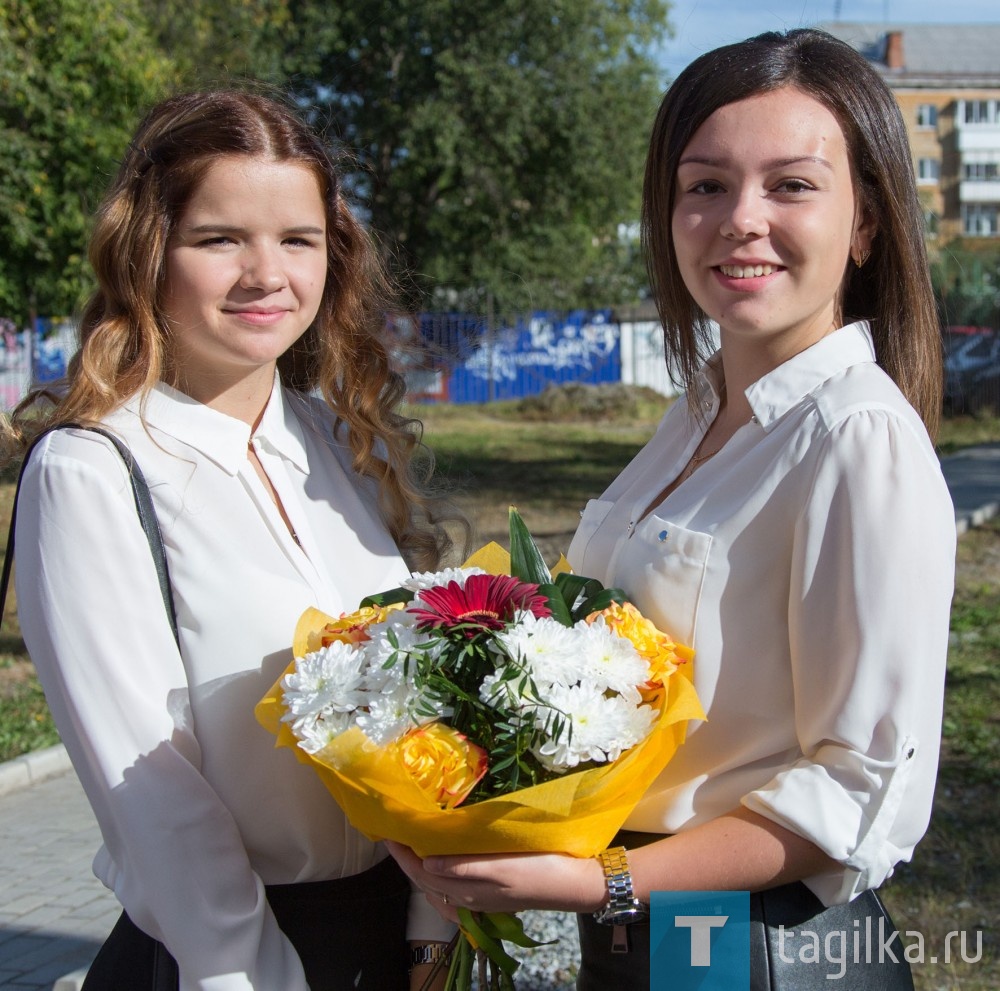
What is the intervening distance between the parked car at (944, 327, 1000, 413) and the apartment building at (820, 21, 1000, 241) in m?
50.4

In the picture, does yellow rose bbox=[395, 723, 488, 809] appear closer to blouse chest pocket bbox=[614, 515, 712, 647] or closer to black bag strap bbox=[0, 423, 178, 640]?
blouse chest pocket bbox=[614, 515, 712, 647]

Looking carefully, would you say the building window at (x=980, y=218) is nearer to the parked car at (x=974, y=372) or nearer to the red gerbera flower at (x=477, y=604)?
the parked car at (x=974, y=372)

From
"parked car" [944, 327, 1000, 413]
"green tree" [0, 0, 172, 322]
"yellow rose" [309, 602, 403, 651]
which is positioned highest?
"green tree" [0, 0, 172, 322]

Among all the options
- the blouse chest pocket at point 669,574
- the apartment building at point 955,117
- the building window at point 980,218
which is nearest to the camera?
the blouse chest pocket at point 669,574

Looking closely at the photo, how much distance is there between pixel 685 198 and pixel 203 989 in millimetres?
1469

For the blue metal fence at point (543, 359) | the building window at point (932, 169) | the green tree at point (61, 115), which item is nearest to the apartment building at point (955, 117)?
the building window at point (932, 169)

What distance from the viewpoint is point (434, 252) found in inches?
1129

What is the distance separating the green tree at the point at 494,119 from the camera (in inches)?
1013

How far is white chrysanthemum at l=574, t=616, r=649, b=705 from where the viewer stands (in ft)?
5.31

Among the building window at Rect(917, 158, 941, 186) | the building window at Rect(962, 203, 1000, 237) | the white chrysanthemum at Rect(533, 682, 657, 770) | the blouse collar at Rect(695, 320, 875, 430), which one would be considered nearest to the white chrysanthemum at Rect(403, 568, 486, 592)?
the white chrysanthemum at Rect(533, 682, 657, 770)

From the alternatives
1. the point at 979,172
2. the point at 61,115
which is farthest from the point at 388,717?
the point at 979,172

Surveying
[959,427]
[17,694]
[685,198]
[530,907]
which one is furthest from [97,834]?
[959,427]

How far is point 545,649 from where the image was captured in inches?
63.5

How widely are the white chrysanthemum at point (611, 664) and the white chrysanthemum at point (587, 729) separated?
0.07 ft
